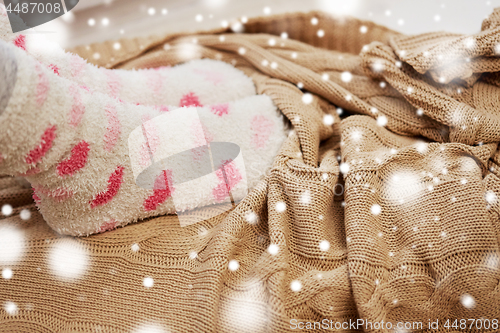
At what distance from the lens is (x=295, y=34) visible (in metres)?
0.91

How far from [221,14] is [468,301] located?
3.50 ft

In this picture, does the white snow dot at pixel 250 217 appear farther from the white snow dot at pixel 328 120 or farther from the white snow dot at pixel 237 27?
the white snow dot at pixel 237 27

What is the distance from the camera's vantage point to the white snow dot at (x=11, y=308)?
0.52 m

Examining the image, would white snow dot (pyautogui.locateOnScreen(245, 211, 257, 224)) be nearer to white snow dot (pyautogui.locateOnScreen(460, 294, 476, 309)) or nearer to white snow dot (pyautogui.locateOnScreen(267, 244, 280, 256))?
white snow dot (pyautogui.locateOnScreen(267, 244, 280, 256))

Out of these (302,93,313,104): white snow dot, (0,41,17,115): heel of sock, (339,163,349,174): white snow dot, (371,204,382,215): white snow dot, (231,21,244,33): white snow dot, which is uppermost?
(0,41,17,115): heel of sock

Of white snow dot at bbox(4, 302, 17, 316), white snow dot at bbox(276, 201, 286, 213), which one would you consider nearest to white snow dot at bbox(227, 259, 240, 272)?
white snow dot at bbox(276, 201, 286, 213)

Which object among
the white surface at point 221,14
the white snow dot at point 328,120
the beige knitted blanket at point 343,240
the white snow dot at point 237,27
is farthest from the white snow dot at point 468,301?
the white surface at point 221,14

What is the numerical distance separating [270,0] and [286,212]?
2.97 feet

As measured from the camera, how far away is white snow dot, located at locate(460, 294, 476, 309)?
453 millimetres

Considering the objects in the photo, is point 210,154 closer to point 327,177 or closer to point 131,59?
point 327,177

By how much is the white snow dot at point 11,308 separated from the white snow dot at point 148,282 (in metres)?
0.20

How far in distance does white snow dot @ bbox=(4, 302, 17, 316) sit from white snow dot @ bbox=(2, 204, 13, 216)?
0.54 ft

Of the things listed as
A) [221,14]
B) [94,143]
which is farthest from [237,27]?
[94,143]

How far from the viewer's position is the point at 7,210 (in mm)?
615
